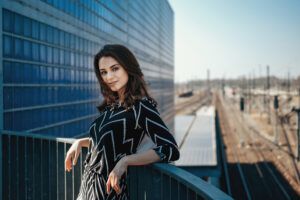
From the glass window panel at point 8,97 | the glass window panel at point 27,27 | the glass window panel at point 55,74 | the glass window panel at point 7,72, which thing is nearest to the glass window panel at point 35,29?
the glass window panel at point 27,27

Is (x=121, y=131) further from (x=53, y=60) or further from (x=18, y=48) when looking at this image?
(x=53, y=60)

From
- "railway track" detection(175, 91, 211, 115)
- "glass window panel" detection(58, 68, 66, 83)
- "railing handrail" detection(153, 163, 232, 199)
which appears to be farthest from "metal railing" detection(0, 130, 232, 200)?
"railway track" detection(175, 91, 211, 115)

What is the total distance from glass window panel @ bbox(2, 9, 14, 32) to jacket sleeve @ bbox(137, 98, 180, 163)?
1462cm

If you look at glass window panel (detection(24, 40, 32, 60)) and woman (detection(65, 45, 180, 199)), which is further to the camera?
glass window panel (detection(24, 40, 32, 60))

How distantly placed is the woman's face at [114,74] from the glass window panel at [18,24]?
14719mm

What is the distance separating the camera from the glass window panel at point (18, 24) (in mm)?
15039

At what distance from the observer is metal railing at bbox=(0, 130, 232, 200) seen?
213cm

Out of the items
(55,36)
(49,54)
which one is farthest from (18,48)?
(55,36)

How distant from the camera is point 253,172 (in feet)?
89.6

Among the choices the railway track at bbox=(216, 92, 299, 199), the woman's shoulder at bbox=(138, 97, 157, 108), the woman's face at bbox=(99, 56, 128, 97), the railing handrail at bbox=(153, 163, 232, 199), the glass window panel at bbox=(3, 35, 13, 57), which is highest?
the glass window panel at bbox=(3, 35, 13, 57)

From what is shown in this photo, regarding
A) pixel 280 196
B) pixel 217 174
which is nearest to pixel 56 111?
pixel 217 174

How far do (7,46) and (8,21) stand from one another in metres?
1.33

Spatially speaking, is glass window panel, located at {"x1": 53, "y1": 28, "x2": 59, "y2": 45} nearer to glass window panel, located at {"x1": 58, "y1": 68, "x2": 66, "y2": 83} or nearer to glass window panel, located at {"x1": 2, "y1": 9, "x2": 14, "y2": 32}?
glass window panel, located at {"x1": 58, "y1": 68, "x2": 66, "y2": 83}

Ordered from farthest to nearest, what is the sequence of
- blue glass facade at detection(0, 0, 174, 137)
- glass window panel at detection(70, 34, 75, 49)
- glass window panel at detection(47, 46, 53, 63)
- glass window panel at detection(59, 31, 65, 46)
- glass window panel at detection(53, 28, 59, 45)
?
glass window panel at detection(70, 34, 75, 49) → glass window panel at detection(59, 31, 65, 46) → glass window panel at detection(53, 28, 59, 45) → glass window panel at detection(47, 46, 53, 63) → blue glass facade at detection(0, 0, 174, 137)
